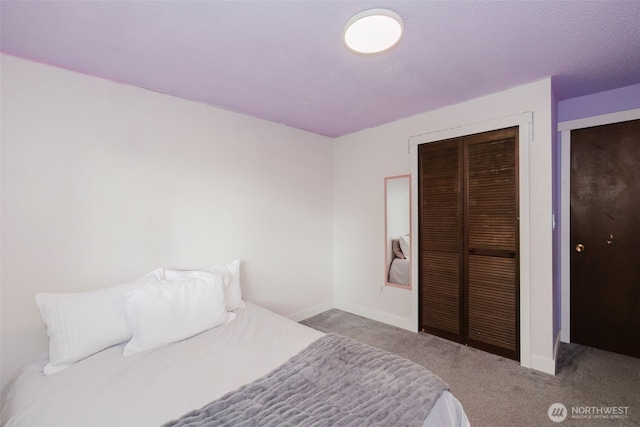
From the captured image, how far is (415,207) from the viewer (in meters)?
3.03

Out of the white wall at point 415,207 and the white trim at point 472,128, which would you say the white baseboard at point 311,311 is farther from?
the white trim at point 472,128

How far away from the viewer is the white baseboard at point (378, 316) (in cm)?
310

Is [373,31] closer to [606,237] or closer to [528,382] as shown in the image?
[528,382]

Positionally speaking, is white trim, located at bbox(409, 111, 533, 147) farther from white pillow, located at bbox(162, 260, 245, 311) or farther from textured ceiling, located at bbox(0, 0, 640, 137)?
white pillow, located at bbox(162, 260, 245, 311)

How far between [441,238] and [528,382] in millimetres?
1311

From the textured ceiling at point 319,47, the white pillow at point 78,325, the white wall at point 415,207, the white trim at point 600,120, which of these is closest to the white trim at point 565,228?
the white trim at point 600,120

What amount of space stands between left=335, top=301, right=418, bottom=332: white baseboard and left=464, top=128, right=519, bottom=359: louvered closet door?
621mm

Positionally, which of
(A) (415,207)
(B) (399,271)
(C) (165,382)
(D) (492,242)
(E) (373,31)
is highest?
(E) (373,31)

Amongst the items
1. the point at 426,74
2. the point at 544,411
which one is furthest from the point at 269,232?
the point at 544,411

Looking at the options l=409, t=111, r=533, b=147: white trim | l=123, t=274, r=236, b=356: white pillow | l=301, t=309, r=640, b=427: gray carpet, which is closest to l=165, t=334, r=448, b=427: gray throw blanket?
l=123, t=274, r=236, b=356: white pillow

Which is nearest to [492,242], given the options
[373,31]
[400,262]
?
[400,262]

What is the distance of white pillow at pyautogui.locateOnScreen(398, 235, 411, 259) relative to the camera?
3.16 meters

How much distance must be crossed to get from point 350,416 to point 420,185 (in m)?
2.41

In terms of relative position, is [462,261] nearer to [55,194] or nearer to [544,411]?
[544,411]
